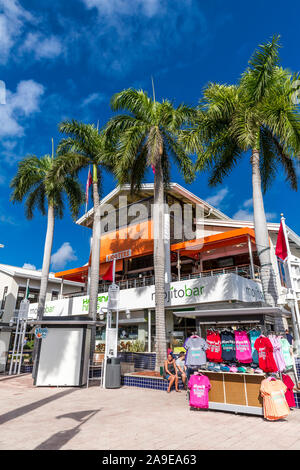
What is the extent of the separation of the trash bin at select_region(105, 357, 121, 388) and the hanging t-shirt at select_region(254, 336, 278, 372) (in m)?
5.88

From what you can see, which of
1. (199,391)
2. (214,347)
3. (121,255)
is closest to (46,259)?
(121,255)

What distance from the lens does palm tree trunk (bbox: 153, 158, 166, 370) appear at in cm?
1194

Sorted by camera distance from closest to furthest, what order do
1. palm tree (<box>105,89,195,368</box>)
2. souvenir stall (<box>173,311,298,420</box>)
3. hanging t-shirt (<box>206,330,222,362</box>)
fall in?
souvenir stall (<box>173,311,298,420</box>), hanging t-shirt (<box>206,330,222,362</box>), palm tree (<box>105,89,195,368</box>)

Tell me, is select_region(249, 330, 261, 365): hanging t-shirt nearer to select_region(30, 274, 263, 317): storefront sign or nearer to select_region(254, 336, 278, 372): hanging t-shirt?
select_region(254, 336, 278, 372): hanging t-shirt

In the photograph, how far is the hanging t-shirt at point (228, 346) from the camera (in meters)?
7.65

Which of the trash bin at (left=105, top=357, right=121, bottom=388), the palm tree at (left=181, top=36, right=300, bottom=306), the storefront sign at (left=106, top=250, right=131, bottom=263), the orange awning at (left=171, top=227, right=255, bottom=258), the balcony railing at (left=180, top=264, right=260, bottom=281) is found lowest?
the trash bin at (left=105, top=357, right=121, bottom=388)

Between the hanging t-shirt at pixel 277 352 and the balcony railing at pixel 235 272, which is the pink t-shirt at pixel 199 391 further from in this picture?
the balcony railing at pixel 235 272

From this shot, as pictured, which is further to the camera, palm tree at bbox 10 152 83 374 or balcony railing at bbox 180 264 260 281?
palm tree at bbox 10 152 83 374

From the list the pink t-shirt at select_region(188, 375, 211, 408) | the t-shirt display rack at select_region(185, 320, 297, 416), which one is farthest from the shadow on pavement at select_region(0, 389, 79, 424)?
the t-shirt display rack at select_region(185, 320, 297, 416)

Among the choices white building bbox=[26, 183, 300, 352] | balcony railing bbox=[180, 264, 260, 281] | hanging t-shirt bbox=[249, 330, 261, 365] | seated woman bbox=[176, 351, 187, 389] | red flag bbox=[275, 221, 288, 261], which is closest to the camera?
hanging t-shirt bbox=[249, 330, 261, 365]

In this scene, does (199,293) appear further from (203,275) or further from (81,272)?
(81,272)
